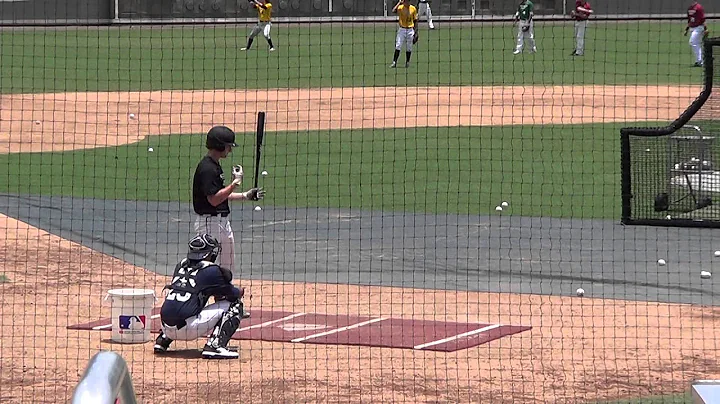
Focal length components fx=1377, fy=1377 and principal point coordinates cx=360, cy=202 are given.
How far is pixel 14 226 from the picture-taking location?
15875 millimetres

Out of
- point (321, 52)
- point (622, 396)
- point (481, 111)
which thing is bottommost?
point (622, 396)

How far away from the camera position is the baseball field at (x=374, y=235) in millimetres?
10008

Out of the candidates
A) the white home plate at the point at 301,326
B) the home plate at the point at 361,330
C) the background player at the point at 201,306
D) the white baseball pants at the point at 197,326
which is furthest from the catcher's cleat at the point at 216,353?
the white home plate at the point at 301,326

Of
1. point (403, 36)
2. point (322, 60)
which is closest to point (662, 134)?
point (403, 36)

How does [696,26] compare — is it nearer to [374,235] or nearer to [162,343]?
[374,235]

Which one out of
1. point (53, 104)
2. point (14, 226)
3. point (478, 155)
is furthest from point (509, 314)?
point (53, 104)

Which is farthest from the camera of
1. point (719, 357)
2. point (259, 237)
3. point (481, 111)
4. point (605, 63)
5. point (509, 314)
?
point (605, 63)

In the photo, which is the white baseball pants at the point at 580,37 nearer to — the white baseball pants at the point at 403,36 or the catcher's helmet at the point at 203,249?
the white baseball pants at the point at 403,36

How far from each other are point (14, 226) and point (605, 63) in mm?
22655

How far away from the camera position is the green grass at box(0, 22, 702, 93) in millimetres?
31922

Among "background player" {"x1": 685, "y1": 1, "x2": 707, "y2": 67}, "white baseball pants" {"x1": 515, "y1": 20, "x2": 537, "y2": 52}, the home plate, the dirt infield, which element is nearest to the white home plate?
the home plate

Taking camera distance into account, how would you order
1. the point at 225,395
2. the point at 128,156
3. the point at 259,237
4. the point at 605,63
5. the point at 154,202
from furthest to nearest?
the point at 605,63 < the point at 128,156 < the point at 154,202 < the point at 259,237 < the point at 225,395

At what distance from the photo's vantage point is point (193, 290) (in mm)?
10312

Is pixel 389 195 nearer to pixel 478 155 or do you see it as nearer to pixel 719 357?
pixel 478 155
